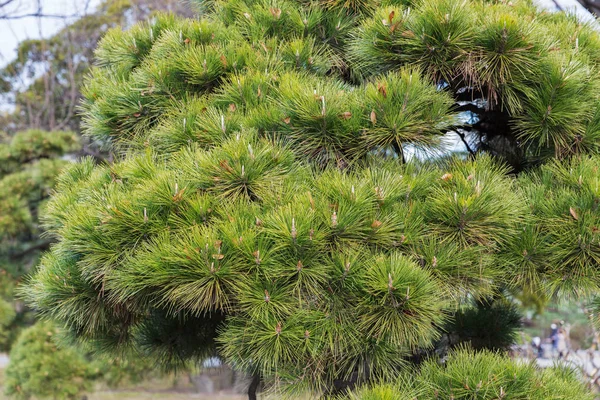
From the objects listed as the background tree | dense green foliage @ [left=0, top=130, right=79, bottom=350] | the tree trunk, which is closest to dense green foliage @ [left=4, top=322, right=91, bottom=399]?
dense green foliage @ [left=0, top=130, right=79, bottom=350]

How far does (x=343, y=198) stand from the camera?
1109 mm

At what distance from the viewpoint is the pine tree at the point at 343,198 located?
108cm

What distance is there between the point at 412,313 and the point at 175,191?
0.52 metres

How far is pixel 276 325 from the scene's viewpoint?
42.2 inches

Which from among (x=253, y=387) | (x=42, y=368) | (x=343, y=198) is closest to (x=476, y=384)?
(x=343, y=198)

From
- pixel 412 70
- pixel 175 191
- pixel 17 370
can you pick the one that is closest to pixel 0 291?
pixel 17 370

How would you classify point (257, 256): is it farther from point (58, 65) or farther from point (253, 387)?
point (58, 65)

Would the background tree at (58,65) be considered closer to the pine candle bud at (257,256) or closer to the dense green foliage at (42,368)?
Result: the dense green foliage at (42,368)

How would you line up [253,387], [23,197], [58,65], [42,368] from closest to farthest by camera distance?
[253,387] < [42,368] < [23,197] < [58,65]

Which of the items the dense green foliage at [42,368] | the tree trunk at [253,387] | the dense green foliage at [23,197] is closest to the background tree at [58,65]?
the dense green foliage at [23,197]

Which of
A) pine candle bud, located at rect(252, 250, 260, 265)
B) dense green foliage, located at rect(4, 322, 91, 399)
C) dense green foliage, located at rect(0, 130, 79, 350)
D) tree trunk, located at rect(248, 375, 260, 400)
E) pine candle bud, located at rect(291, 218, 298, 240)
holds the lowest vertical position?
dense green foliage, located at rect(4, 322, 91, 399)

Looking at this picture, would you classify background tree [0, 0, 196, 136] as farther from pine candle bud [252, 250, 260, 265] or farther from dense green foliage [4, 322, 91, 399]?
pine candle bud [252, 250, 260, 265]

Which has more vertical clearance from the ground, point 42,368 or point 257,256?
point 257,256

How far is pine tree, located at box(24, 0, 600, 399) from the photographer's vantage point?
108 centimetres
